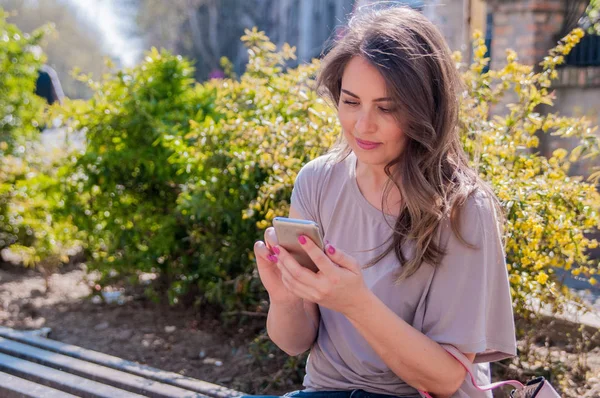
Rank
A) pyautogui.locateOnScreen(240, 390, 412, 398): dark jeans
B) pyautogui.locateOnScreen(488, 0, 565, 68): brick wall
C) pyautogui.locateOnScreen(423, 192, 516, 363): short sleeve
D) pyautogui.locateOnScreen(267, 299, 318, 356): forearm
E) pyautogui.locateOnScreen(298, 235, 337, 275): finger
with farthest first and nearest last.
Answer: pyautogui.locateOnScreen(488, 0, 565, 68): brick wall, pyautogui.locateOnScreen(267, 299, 318, 356): forearm, pyautogui.locateOnScreen(240, 390, 412, 398): dark jeans, pyautogui.locateOnScreen(423, 192, 516, 363): short sleeve, pyautogui.locateOnScreen(298, 235, 337, 275): finger

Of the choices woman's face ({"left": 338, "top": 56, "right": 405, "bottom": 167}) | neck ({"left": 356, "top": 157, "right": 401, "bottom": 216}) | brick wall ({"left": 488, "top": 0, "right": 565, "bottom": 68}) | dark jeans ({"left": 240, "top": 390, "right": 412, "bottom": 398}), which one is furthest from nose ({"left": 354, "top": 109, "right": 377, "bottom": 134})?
brick wall ({"left": 488, "top": 0, "right": 565, "bottom": 68})

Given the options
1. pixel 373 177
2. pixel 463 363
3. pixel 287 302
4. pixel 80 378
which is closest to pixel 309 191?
pixel 373 177

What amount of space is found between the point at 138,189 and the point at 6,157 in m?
1.72

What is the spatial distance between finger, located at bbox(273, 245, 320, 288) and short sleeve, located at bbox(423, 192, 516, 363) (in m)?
0.35

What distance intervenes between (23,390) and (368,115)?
1586mm

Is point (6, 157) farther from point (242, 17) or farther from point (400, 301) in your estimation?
point (242, 17)

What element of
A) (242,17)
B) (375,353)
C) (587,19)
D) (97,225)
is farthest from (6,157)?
(242,17)

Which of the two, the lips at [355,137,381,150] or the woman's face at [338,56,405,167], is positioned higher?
the woman's face at [338,56,405,167]

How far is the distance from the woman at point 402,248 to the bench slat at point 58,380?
32.9 inches

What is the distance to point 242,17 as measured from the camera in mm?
26844

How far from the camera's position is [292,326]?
77.0 inches

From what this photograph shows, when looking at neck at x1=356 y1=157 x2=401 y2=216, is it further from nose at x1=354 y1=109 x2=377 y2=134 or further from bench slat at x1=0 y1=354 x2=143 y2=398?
bench slat at x1=0 y1=354 x2=143 y2=398

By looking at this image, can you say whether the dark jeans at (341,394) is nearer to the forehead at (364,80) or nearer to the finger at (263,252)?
the finger at (263,252)

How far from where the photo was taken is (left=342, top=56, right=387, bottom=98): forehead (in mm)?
1804
